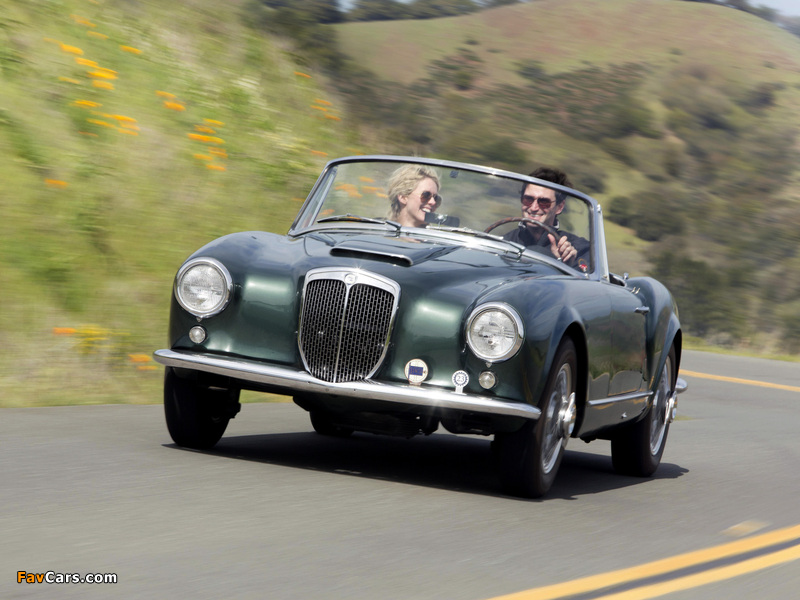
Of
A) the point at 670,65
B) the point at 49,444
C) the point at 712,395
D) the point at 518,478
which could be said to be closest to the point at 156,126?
the point at 712,395

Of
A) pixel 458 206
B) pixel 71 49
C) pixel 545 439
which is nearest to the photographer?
pixel 545 439

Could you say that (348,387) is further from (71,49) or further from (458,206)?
(71,49)

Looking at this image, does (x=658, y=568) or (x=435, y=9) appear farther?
(x=435, y=9)

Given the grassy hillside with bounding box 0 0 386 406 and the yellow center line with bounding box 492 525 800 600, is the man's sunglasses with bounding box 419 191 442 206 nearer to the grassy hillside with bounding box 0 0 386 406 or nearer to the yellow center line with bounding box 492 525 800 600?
the yellow center line with bounding box 492 525 800 600

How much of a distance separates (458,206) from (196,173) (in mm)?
7743

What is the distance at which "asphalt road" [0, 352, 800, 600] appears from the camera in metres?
4.16

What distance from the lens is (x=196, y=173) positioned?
14523 mm

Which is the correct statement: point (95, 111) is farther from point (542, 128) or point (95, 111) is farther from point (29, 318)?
point (542, 128)

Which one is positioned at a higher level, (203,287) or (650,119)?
(203,287)

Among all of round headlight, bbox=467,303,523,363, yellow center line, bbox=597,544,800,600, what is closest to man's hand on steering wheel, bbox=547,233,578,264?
round headlight, bbox=467,303,523,363

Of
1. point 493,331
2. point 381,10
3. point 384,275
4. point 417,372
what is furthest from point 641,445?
point 381,10

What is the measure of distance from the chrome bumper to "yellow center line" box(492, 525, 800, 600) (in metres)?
0.99

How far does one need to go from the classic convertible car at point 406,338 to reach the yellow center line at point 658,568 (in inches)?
38.7

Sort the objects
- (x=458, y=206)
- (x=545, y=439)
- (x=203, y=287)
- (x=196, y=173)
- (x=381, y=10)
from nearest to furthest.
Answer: (x=545, y=439) → (x=203, y=287) → (x=458, y=206) → (x=196, y=173) → (x=381, y=10)
